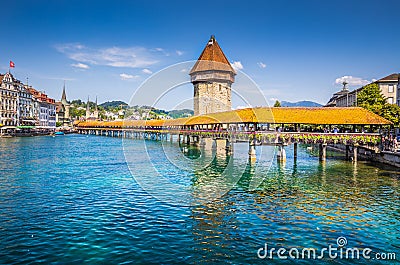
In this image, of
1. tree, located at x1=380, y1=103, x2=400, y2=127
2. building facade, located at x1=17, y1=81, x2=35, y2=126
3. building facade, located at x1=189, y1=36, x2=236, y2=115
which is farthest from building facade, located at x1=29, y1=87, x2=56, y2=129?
tree, located at x1=380, y1=103, x2=400, y2=127

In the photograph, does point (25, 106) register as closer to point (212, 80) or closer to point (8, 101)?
point (8, 101)

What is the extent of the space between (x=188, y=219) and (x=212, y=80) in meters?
47.8

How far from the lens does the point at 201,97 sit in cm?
5916

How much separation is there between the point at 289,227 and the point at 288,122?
18.1m

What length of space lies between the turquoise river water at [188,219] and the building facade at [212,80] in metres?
38.5

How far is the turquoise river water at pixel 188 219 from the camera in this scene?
9062 mm

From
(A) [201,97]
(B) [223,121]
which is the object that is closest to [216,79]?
(A) [201,97]

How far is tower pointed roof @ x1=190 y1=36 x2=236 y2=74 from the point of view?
58.4m

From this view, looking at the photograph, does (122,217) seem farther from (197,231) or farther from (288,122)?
(288,122)

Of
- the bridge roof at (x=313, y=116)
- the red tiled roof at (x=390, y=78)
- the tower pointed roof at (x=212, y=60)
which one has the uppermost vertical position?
the tower pointed roof at (x=212, y=60)

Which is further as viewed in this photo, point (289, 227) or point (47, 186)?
point (47, 186)

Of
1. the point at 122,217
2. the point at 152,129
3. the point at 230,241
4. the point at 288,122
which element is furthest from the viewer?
the point at 152,129

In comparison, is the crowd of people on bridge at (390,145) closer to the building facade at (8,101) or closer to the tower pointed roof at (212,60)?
the tower pointed roof at (212,60)

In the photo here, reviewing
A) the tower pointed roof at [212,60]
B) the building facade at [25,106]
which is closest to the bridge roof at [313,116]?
the tower pointed roof at [212,60]
